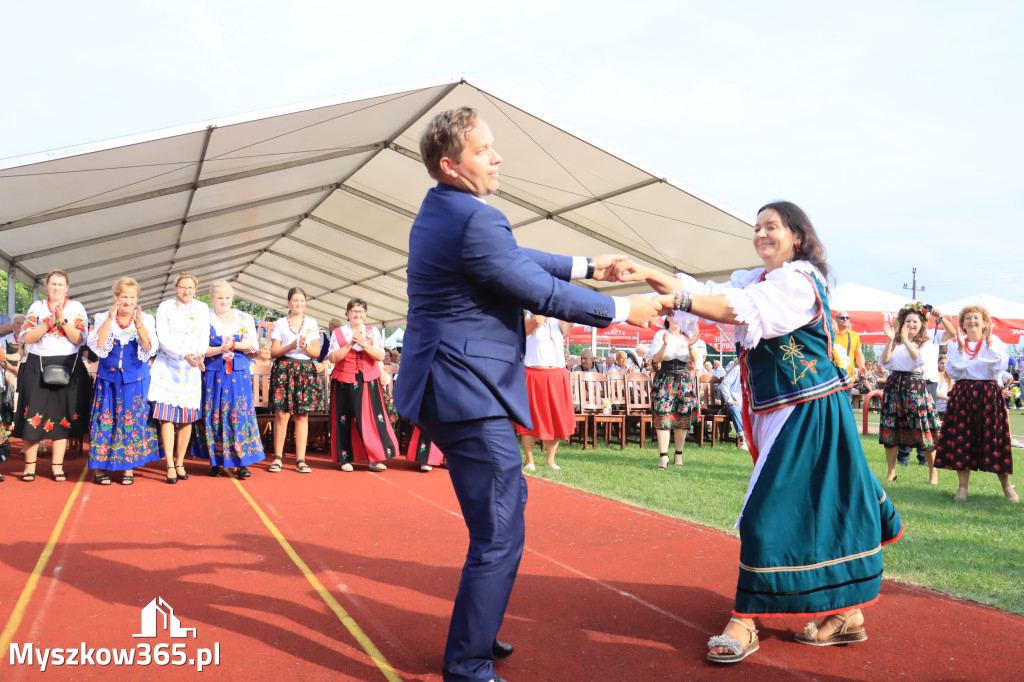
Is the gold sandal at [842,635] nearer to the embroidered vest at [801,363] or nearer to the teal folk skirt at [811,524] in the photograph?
the teal folk skirt at [811,524]

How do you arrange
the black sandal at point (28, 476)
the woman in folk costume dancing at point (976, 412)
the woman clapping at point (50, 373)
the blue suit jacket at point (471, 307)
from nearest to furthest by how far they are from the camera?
the blue suit jacket at point (471, 307) → the woman clapping at point (50, 373) → the black sandal at point (28, 476) → the woman in folk costume dancing at point (976, 412)

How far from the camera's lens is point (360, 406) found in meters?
8.95

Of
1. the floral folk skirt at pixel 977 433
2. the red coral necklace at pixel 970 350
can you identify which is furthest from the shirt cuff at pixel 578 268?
the red coral necklace at pixel 970 350

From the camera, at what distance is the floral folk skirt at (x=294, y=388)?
870 centimetres

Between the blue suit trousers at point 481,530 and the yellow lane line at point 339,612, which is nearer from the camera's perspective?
the blue suit trousers at point 481,530

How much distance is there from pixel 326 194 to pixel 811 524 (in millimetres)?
12143

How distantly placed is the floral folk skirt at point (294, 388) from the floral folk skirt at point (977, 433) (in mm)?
6677

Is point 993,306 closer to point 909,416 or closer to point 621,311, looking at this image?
point 909,416

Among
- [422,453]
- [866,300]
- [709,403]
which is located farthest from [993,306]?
[422,453]

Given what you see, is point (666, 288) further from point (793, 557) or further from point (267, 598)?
point (267, 598)

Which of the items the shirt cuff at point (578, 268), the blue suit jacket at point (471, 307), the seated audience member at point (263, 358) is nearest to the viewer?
the blue suit jacket at point (471, 307)

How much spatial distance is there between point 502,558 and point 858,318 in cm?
1695

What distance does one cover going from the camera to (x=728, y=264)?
39.8 ft

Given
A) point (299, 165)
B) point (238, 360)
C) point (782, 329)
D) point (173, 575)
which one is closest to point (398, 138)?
point (299, 165)
